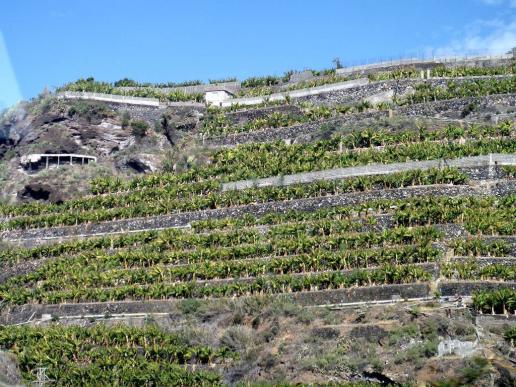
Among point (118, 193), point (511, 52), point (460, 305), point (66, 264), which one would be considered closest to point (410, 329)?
point (460, 305)

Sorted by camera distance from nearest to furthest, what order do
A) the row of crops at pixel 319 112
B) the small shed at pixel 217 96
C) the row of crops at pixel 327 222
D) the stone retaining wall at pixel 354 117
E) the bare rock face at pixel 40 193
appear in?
the row of crops at pixel 327 222 < the stone retaining wall at pixel 354 117 < the row of crops at pixel 319 112 < the bare rock face at pixel 40 193 < the small shed at pixel 217 96

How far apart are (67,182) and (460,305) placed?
2678 cm

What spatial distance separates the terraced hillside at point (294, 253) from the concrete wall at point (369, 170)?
71 mm

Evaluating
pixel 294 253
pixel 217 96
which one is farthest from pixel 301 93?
pixel 294 253

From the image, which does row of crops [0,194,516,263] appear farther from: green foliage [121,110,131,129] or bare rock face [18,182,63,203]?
green foliage [121,110,131,129]

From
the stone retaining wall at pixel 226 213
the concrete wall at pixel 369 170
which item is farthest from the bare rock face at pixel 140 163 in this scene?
the concrete wall at pixel 369 170

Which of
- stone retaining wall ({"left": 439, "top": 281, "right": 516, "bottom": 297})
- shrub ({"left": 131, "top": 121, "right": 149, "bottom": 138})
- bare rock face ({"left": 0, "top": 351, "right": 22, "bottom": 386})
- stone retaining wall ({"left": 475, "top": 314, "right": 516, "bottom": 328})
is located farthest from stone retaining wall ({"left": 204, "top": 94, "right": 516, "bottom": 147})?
bare rock face ({"left": 0, "top": 351, "right": 22, "bottom": 386})

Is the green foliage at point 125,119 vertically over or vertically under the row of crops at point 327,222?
over

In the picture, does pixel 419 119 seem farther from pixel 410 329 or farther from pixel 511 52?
pixel 410 329

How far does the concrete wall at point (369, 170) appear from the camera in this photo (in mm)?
50938

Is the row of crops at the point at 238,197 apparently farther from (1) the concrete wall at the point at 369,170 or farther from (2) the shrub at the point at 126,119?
(2) the shrub at the point at 126,119

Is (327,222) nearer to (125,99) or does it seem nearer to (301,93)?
(301,93)

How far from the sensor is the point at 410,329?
4050 cm

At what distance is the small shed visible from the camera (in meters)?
69.8
